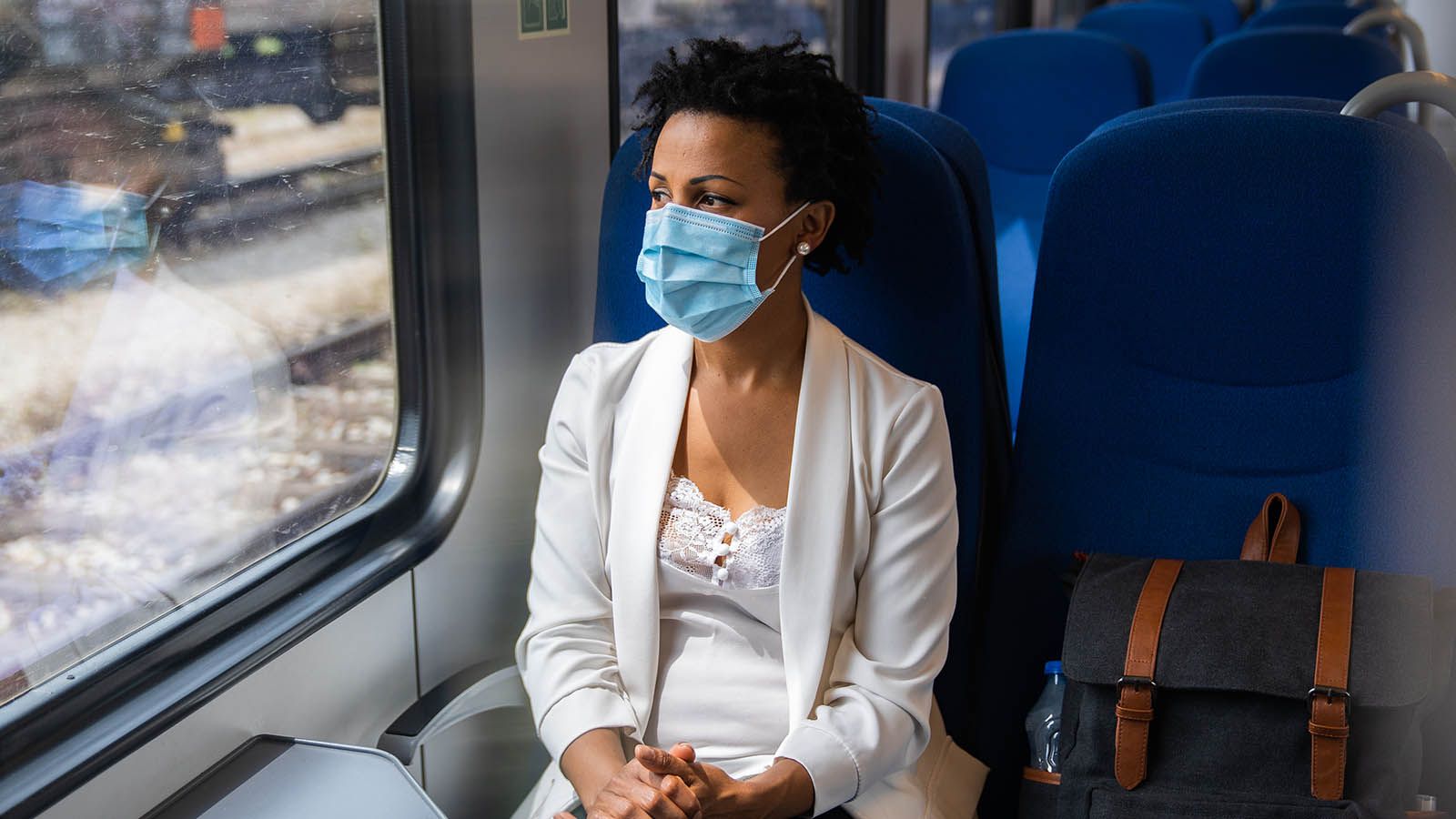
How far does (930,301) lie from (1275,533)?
0.46m

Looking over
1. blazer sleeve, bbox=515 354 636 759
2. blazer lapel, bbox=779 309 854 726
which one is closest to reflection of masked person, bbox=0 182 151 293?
blazer sleeve, bbox=515 354 636 759

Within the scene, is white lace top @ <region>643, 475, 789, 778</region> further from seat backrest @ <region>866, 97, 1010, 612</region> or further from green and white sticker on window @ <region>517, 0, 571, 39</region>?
green and white sticker on window @ <region>517, 0, 571, 39</region>

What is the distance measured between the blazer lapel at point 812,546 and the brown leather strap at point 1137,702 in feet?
0.99

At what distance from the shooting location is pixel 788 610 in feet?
4.64

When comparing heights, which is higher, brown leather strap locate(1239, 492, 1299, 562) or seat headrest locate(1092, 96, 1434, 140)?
seat headrest locate(1092, 96, 1434, 140)

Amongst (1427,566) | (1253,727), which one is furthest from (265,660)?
(1427,566)

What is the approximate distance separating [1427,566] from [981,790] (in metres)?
0.56

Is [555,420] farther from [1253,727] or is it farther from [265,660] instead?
[1253,727]

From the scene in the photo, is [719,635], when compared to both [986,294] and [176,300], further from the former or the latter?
[176,300]

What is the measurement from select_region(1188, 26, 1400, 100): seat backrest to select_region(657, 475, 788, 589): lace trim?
229 cm

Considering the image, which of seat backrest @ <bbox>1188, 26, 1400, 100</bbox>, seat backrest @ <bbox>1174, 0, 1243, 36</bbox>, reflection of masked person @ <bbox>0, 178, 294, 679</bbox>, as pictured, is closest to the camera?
reflection of masked person @ <bbox>0, 178, 294, 679</bbox>

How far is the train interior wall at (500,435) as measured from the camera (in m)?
1.62

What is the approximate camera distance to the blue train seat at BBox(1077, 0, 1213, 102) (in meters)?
4.77

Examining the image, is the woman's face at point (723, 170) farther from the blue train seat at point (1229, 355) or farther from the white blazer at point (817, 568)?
the blue train seat at point (1229, 355)
